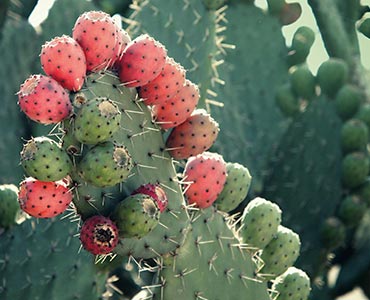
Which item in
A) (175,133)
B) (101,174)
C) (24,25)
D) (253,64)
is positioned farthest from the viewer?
(253,64)

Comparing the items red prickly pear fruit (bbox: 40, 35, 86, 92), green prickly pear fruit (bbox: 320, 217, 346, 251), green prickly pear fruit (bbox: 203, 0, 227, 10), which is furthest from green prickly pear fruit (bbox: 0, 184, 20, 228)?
green prickly pear fruit (bbox: 320, 217, 346, 251)

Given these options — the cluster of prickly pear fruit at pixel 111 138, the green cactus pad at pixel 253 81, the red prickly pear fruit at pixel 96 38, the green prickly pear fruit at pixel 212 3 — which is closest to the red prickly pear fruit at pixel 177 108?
the cluster of prickly pear fruit at pixel 111 138

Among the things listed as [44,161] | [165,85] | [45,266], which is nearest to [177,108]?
[165,85]

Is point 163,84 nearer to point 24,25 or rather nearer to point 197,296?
point 197,296

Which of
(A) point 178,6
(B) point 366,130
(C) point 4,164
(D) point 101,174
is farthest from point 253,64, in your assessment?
(D) point 101,174

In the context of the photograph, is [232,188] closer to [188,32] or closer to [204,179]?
[204,179]

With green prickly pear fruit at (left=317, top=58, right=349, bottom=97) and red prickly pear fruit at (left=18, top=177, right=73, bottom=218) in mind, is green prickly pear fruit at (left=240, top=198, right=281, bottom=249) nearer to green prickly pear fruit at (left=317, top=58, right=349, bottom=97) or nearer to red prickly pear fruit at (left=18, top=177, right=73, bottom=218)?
red prickly pear fruit at (left=18, top=177, right=73, bottom=218)

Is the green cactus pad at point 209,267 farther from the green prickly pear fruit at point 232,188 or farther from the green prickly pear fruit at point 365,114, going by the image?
the green prickly pear fruit at point 365,114
